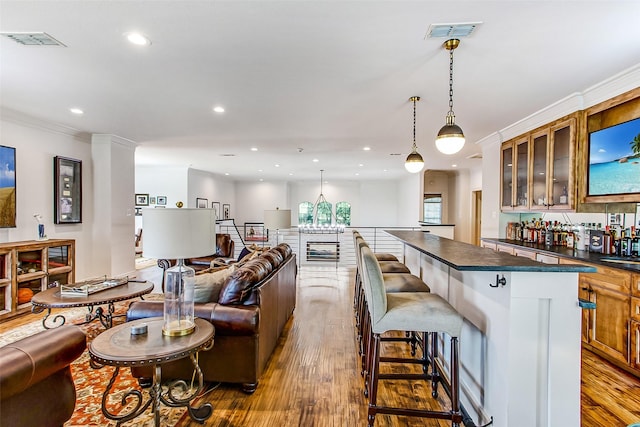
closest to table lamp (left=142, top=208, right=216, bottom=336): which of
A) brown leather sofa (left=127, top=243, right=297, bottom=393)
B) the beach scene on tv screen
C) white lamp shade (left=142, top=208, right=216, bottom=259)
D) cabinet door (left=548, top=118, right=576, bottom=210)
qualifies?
white lamp shade (left=142, top=208, right=216, bottom=259)

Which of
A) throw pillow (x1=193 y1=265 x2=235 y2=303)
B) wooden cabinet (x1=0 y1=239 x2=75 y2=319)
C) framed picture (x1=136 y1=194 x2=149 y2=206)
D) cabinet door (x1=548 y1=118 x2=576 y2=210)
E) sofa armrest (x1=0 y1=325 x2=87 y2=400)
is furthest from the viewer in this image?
framed picture (x1=136 y1=194 x2=149 y2=206)

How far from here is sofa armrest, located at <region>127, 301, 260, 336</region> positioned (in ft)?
7.47

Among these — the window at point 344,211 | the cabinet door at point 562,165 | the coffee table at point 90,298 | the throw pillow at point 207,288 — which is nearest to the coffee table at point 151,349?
the throw pillow at point 207,288

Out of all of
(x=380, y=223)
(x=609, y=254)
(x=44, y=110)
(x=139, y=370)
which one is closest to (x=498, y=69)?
(x=609, y=254)

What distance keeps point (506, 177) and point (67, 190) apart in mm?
6848

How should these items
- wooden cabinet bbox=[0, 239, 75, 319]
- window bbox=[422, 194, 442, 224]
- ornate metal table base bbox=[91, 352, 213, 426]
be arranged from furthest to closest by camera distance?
1. window bbox=[422, 194, 442, 224]
2. wooden cabinet bbox=[0, 239, 75, 319]
3. ornate metal table base bbox=[91, 352, 213, 426]

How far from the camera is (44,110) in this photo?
4.02 m

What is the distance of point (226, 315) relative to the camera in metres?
2.29

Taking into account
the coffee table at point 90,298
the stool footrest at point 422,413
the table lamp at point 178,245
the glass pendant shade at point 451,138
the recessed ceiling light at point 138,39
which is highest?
the recessed ceiling light at point 138,39

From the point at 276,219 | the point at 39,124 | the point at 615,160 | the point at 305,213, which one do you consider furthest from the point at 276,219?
the point at 305,213

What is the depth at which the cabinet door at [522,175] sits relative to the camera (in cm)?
432

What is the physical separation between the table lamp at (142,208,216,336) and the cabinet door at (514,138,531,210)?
4.23 meters

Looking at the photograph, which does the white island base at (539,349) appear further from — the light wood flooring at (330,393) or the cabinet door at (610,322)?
the cabinet door at (610,322)

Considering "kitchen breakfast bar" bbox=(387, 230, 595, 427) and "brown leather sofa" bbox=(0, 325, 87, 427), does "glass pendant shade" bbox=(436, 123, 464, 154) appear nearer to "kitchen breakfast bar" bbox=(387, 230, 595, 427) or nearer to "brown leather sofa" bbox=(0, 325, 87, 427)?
"kitchen breakfast bar" bbox=(387, 230, 595, 427)
